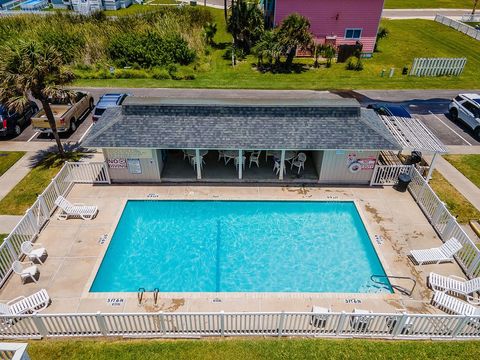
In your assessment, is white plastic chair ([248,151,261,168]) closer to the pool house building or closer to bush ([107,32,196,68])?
the pool house building

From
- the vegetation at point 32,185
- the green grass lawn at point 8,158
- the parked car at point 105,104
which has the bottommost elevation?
the green grass lawn at point 8,158

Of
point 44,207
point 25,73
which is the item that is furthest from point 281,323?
point 25,73

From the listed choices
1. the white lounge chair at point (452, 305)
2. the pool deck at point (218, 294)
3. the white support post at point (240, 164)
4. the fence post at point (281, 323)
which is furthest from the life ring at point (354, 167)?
the fence post at point (281, 323)

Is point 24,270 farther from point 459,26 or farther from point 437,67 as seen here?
point 459,26

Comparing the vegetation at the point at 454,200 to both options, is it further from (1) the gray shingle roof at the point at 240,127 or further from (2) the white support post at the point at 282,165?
(2) the white support post at the point at 282,165

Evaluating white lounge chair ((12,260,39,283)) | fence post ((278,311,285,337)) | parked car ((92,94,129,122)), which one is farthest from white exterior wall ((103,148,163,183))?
fence post ((278,311,285,337))

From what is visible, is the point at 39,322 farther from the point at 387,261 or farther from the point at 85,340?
the point at 387,261
